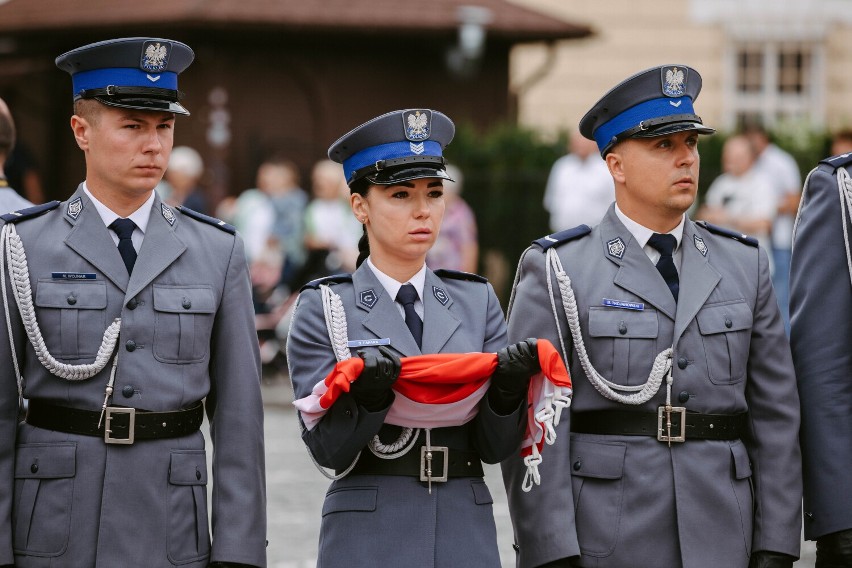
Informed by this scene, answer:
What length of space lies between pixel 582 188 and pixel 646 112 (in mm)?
9020

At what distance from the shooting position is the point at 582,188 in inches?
547

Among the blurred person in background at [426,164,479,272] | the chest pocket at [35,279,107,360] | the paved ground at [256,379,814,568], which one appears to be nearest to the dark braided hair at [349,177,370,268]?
the chest pocket at [35,279,107,360]

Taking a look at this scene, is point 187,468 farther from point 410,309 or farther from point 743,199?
point 743,199

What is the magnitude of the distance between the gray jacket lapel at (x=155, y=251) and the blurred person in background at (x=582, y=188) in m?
9.08

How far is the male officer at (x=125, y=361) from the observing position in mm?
4449

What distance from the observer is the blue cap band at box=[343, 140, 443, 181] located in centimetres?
475

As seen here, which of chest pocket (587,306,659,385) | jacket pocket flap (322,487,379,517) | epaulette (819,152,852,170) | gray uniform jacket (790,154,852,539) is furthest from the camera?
epaulette (819,152,852,170)

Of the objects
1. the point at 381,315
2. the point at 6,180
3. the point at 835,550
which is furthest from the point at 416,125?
the point at 6,180

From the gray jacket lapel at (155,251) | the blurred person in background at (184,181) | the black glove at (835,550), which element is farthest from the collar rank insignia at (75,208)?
the blurred person in background at (184,181)

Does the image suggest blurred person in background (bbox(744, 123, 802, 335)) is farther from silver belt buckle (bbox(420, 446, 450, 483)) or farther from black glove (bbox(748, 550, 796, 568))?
silver belt buckle (bbox(420, 446, 450, 483))

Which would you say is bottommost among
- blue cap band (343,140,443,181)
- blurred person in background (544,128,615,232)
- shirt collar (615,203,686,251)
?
shirt collar (615,203,686,251)

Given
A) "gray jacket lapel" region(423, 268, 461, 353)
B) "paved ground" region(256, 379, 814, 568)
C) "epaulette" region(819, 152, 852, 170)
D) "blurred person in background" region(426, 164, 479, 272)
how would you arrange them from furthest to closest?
1. "blurred person in background" region(426, 164, 479, 272)
2. "paved ground" region(256, 379, 814, 568)
3. "epaulette" region(819, 152, 852, 170)
4. "gray jacket lapel" region(423, 268, 461, 353)

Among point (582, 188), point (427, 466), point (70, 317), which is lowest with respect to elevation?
point (427, 466)

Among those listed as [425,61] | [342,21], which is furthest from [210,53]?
[425,61]
